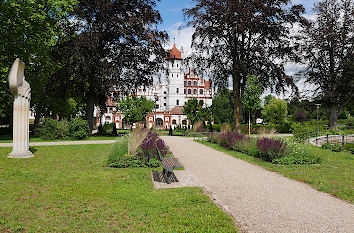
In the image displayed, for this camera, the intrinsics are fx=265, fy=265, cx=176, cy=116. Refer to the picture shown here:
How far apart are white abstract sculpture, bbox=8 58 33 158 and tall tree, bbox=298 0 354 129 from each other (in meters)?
24.6

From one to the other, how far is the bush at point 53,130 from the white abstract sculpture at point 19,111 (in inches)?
379

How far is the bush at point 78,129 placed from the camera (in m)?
20.3

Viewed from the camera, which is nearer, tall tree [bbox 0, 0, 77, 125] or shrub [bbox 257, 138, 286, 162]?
shrub [bbox 257, 138, 286, 162]

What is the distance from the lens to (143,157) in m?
9.57

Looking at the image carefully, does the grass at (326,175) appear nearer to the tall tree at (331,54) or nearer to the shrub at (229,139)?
the shrub at (229,139)

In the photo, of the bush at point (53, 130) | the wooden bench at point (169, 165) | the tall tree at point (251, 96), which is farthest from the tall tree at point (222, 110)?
the wooden bench at point (169, 165)

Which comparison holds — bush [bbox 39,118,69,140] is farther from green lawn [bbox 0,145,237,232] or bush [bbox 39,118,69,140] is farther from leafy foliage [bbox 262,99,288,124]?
leafy foliage [bbox 262,99,288,124]

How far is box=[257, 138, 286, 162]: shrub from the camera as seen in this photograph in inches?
419

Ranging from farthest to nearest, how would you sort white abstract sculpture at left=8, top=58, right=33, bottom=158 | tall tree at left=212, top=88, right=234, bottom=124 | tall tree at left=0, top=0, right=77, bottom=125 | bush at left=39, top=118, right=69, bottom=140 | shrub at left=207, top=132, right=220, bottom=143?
tall tree at left=212, top=88, right=234, bottom=124 → bush at left=39, top=118, right=69, bottom=140 → tall tree at left=0, top=0, right=77, bottom=125 → shrub at left=207, top=132, right=220, bottom=143 → white abstract sculpture at left=8, top=58, right=33, bottom=158

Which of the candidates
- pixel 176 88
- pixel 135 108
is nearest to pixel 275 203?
pixel 135 108

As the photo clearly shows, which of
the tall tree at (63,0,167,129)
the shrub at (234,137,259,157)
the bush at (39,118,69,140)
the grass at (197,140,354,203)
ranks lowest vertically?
the grass at (197,140,354,203)

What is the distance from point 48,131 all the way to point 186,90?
1998 inches

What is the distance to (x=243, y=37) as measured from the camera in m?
19.7

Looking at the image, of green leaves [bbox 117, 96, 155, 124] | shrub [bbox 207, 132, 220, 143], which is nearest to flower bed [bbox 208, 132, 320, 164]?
shrub [bbox 207, 132, 220, 143]
